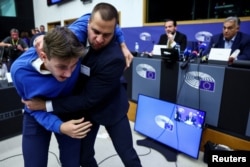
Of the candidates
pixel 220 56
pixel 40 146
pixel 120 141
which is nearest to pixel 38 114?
pixel 40 146

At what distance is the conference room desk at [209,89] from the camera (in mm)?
1570

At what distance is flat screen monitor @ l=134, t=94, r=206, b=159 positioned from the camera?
1682mm

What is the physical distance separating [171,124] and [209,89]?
45 cm

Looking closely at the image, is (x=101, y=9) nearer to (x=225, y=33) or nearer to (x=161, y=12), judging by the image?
(x=225, y=33)

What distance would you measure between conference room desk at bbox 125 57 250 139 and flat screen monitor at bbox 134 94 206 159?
141mm

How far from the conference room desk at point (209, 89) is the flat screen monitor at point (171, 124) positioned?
0.14 m

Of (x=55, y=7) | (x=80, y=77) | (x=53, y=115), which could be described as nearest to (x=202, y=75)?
(x=80, y=77)

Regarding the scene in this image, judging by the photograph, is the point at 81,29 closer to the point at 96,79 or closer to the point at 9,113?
the point at 96,79

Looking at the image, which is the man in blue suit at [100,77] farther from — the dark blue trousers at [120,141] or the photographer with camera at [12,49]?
the photographer with camera at [12,49]

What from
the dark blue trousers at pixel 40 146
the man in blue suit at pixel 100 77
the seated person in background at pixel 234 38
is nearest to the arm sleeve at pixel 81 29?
the man in blue suit at pixel 100 77

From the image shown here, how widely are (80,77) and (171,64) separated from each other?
111 cm

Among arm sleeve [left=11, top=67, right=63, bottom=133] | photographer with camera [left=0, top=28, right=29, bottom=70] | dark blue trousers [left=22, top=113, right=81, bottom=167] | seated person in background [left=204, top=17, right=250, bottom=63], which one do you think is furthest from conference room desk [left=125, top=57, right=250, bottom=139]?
photographer with camera [left=0, top=28, right=29, bottom=70]

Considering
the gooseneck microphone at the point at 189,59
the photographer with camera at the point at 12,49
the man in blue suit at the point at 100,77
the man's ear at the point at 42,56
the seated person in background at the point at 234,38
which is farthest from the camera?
the photographer with camera at the point at 12,49

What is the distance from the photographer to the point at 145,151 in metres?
1.88
